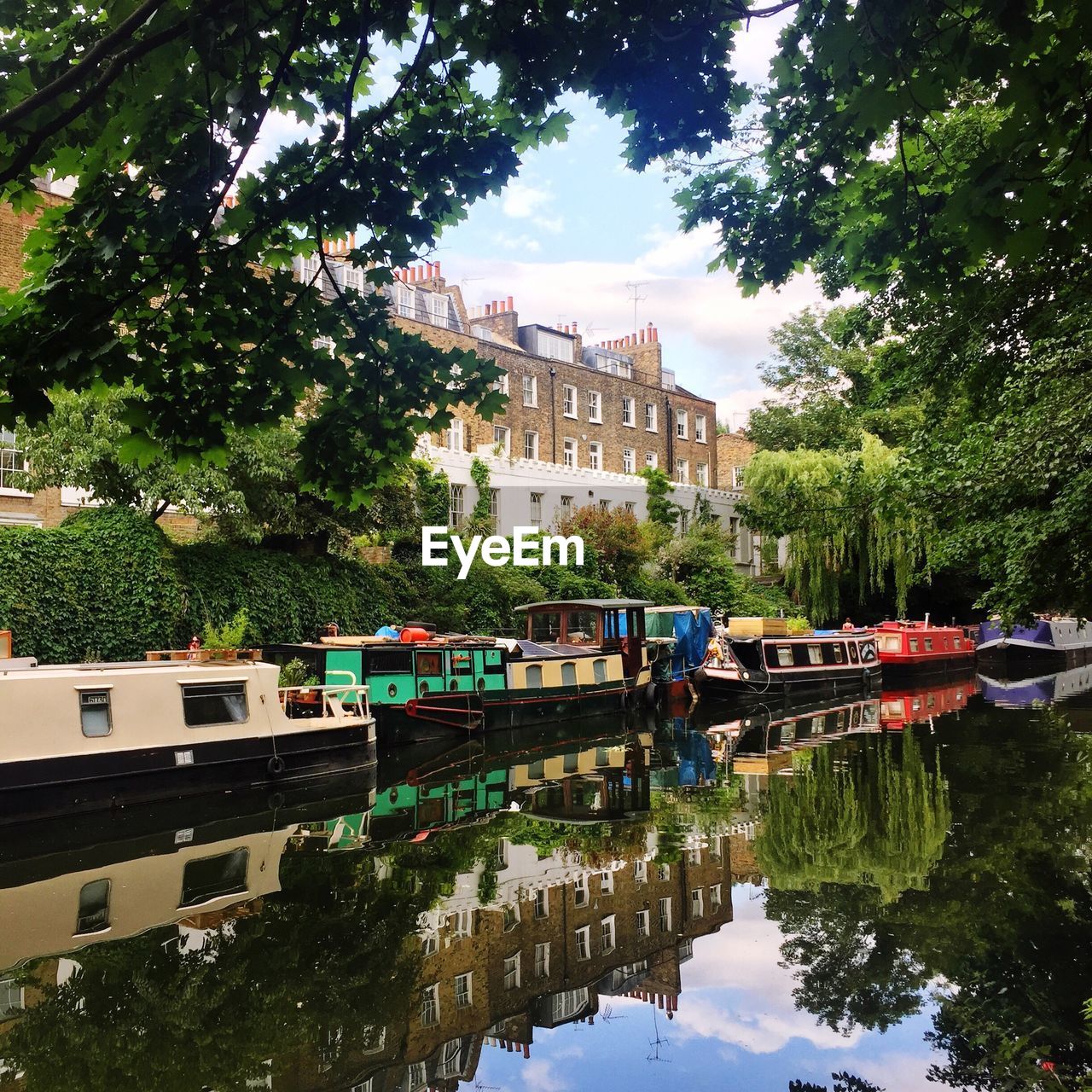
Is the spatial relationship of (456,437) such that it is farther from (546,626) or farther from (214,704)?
(214,704)

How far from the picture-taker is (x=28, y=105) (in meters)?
3.56

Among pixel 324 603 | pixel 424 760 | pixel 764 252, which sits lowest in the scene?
pixel 424 760

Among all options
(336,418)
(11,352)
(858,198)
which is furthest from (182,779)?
(858,198)

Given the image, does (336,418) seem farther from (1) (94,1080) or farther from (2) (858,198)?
(1) (94,1080)

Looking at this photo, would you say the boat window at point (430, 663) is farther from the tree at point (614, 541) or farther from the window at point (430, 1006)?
the tree at point (614, 541)

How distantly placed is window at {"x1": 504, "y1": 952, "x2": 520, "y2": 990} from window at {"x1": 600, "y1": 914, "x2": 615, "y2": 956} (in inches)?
29.2

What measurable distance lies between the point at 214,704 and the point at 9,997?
23.0 ft

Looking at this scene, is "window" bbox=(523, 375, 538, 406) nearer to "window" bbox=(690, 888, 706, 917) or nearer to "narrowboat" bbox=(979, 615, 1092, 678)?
"narrowboat" bbox=(979, 615, 1092, 678)

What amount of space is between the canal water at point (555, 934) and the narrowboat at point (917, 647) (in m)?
18.7

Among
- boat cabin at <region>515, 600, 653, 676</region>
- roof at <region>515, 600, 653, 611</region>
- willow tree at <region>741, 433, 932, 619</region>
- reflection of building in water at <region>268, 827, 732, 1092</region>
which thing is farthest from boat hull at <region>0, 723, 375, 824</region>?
willow tree at <region>741, 433, 932, 619</region>

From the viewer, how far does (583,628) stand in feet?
78.0

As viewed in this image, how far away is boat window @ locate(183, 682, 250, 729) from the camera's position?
519 inches

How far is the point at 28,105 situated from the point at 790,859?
30.4 ft

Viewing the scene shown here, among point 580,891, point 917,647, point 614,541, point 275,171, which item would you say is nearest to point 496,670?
point 580,891
